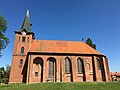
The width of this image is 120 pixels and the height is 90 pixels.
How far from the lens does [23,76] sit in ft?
98.2

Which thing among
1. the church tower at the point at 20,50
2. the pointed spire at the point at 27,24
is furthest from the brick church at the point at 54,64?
the pointed spire at the point at 27,24

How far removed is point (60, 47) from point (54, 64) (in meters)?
5.34

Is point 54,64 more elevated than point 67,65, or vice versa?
point 54,64

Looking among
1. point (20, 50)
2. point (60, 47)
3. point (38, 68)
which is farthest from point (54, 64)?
point (20, 50)

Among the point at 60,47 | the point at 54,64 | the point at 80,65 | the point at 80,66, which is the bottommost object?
the point at 80,66

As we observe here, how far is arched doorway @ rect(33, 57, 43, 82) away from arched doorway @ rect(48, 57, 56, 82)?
1.88 meters

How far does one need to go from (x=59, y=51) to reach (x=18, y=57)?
33.4ft

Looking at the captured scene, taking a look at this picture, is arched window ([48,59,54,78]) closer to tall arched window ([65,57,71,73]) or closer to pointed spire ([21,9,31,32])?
tall arched window ([65,57,71,73])

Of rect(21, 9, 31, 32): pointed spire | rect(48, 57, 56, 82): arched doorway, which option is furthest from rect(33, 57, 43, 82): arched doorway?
rect(21, 9, 31, 32): pointed spire

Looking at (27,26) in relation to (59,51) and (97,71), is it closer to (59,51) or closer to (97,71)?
(59,51)

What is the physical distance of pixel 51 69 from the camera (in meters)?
30.0

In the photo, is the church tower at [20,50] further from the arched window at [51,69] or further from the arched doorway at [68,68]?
the arched doorway at [68,68]

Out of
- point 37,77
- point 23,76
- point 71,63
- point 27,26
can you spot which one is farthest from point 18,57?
point 71,63

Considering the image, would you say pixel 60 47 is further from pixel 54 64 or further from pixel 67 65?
pixel 67 65
